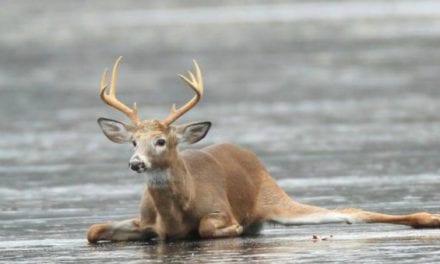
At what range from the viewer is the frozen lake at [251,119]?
14.8 m

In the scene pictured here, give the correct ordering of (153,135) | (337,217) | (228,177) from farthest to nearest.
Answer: (228,177) → (337,217) → (153,135)

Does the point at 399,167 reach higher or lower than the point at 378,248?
higher

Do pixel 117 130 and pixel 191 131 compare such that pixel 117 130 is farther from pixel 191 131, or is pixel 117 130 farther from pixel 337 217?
pixel 337 217

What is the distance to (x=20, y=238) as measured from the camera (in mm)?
15492

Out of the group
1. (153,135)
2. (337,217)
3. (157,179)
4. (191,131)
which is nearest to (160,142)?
(153,135)

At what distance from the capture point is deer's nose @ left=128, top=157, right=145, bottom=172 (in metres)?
14.5

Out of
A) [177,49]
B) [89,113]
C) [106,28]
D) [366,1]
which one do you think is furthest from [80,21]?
[89,113]

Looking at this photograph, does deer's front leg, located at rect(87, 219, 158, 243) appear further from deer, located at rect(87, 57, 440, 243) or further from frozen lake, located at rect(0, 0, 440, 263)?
frozen lake, located at rect(0, 0, 440, 263)

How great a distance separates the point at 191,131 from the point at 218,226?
2.79ft

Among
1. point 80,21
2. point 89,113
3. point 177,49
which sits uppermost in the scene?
point 80,21

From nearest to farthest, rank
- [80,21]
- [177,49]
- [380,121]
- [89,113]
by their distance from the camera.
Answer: [380,121] → [89,113] → [177,49] → [80,21]

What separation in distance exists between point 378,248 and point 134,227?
243 cm

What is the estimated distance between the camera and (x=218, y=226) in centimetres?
1503

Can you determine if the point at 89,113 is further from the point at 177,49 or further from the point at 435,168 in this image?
the point at 177,49
